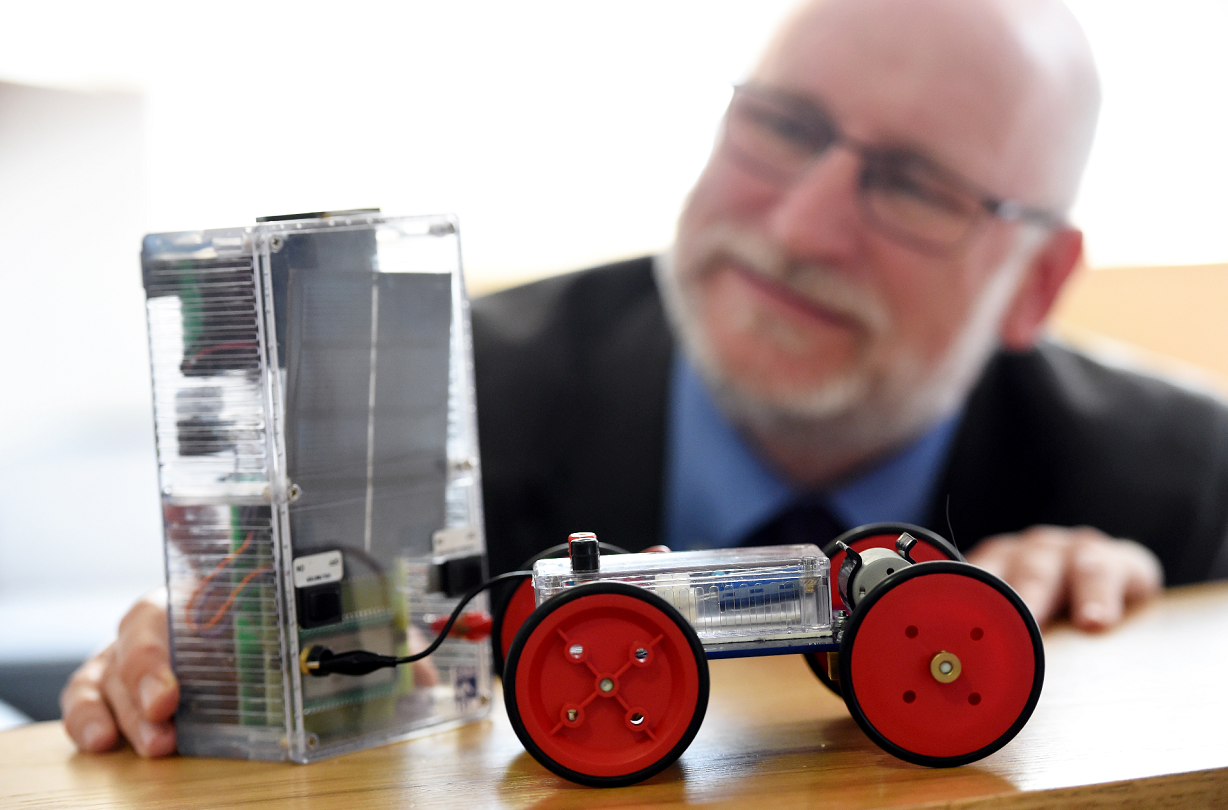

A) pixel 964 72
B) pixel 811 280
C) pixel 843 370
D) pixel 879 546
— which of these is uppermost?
pixel 964 72

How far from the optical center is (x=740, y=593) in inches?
20.7

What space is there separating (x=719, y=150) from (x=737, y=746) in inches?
34.1

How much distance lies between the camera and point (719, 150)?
49.1 inches

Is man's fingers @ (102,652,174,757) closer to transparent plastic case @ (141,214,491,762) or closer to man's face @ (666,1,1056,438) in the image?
transparent plastic case @ (141,214,491,762)

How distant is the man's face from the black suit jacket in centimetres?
9

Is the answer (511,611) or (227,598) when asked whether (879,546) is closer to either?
(511,611)

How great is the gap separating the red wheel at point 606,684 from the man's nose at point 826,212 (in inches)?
29.7

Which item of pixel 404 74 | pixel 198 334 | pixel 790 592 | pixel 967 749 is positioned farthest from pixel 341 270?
pixel 404 74

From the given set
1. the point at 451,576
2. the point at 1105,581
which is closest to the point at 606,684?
the point at 451,576

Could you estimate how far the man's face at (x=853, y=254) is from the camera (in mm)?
1152

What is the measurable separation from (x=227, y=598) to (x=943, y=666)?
409mm

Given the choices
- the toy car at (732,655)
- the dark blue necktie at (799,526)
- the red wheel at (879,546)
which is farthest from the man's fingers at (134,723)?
the dark blue necktie at (799,526)

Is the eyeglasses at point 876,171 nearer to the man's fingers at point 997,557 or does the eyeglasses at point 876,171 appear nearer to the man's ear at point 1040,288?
the man's ear at point 1040,288

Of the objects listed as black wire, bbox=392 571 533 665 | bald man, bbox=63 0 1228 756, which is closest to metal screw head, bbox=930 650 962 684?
black wire, bbox=392 571 533 665
